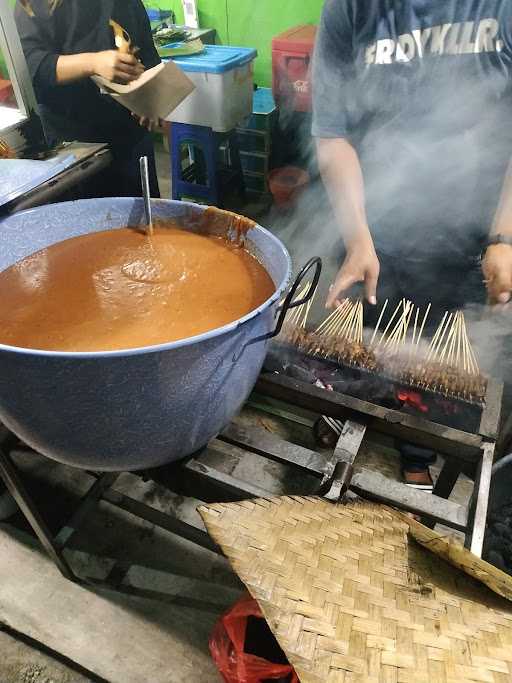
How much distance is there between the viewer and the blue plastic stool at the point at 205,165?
394 cm

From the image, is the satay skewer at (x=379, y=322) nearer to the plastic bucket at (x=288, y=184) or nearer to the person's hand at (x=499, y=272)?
the person's hand at (x=499, y=272)

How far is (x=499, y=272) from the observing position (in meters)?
1.89

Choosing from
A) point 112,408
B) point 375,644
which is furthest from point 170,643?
point 112,408

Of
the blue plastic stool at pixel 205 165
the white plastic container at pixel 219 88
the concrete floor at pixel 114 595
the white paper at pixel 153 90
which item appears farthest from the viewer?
the blue plastic stool at pixel 205 165

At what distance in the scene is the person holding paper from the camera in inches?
97.3

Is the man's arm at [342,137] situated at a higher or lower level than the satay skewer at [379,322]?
higher

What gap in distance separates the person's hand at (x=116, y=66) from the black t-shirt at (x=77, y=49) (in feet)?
0.13

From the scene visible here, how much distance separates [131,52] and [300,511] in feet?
9.20

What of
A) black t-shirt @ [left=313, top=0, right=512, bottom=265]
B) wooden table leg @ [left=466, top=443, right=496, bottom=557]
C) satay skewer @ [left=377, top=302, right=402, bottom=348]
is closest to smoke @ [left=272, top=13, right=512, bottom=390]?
black t-shirt @ [left=313, top=0, right=512, bottom=265]

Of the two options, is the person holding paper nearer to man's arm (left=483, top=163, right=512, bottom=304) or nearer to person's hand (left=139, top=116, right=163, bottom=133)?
person's hand (left=139, top=116, right=163, bottom=133)

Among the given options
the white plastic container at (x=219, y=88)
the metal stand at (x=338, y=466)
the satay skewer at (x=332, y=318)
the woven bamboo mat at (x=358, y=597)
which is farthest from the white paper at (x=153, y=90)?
the woven bamboo mat at (x=358, y=597)

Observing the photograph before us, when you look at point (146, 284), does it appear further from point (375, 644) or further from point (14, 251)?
point (375, 644)

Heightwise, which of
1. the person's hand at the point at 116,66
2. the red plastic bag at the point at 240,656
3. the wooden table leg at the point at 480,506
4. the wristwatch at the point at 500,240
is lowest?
the red plastic bag at the point at 240,656

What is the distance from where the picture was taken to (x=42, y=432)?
3.73 ft
